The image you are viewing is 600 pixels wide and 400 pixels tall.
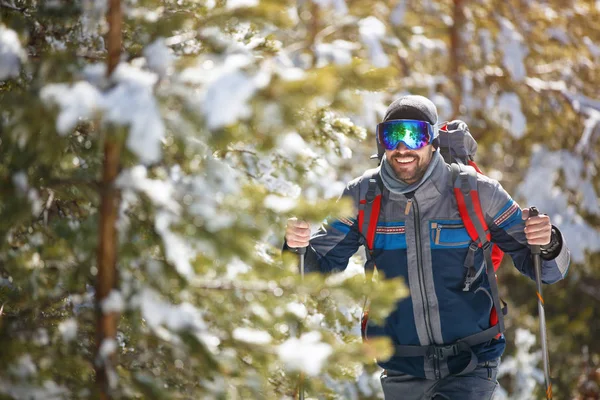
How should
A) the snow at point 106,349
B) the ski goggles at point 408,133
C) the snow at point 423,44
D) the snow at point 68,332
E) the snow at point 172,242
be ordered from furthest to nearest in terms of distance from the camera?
the snow at point 423,44 → the ski goggles at point 408,133 → the snow at point 68,332 → the snow at point 106,349 → the snow at point 172,242

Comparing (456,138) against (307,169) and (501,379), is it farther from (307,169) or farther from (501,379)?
(501,379)

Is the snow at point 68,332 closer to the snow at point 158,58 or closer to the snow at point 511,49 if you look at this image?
the snow at point 158,58

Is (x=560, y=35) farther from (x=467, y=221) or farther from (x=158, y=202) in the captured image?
(x=158, y=202)

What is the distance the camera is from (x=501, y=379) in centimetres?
Answer: 1253

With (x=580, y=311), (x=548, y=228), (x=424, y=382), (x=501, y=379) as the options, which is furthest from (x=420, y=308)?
(x=580, y=311)

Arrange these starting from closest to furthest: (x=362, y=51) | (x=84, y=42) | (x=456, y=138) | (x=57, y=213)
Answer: (x=84, y=42), (x=57, y=213), (x=456, y=138), (x=362, y=51)

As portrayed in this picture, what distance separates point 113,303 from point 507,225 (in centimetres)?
271

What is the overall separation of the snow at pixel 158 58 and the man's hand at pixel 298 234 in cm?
188

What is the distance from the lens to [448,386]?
179 inches

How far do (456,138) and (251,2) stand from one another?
2.55 m

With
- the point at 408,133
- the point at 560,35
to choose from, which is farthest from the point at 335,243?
the point at 560,35

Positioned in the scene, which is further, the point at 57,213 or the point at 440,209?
the point at 440,209

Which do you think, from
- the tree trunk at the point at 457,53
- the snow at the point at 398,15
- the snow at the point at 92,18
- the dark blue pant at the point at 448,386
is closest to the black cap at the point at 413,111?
the dark blue pant at the point at 448,386

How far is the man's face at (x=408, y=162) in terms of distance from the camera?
4699 mm
